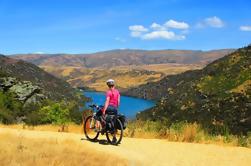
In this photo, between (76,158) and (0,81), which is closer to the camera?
(76,158)

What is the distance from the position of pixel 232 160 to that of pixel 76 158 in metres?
4.16

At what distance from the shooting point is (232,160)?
12414mm

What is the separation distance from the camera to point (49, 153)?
37.9 feet

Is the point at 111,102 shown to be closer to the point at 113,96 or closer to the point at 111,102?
the point at 111,102

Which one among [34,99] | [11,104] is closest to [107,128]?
[11,104]

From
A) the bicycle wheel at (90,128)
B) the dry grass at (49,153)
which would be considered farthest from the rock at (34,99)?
the dry grass at (49,153)

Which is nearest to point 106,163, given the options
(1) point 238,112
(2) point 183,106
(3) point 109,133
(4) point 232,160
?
(4) point 232,160

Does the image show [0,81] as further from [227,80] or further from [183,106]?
[227,80]

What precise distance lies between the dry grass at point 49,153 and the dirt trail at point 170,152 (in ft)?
1.52

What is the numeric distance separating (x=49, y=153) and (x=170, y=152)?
11.6 feet

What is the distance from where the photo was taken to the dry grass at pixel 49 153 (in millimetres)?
10531

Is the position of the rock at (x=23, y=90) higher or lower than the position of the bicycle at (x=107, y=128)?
higher

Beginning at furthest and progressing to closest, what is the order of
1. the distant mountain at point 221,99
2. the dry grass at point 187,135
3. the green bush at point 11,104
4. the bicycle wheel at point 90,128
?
the distant mountain at point 221,99 → the green bush at point 11,104 → the bicycle wheel at point 90,128 → the dry grass at point 187,135

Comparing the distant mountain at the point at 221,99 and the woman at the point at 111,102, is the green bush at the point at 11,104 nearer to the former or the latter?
the distant mountain at the point at 221,99
